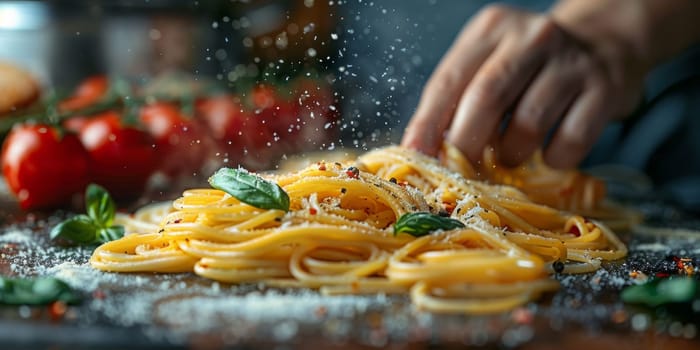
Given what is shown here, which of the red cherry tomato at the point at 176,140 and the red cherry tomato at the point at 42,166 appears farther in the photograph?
the red cherry tomato at the point at 176,140

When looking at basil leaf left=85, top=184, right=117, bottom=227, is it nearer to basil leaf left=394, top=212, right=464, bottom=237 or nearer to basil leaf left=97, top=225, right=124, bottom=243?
basil leaf left=97, top=225, right=124, bottom=243

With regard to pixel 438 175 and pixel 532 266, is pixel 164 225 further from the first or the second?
pixel 532 266

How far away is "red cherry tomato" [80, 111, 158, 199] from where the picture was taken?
→ 380cm

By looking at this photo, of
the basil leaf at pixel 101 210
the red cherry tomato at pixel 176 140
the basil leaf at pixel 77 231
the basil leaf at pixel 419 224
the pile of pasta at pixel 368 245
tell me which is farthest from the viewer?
the red cherry tomato at pixel 176 140

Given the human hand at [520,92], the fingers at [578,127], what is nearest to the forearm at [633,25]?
the human hand at [520,92]

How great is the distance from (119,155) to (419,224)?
2103 millimetres

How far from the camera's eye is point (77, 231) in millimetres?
2658

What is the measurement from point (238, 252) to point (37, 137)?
1743 millimetres

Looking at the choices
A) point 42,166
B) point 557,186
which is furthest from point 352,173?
point 42,166

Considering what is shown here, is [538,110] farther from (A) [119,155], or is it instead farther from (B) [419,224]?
(A) [119,155]

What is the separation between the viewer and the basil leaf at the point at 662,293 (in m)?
1.84

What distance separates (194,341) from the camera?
165cm

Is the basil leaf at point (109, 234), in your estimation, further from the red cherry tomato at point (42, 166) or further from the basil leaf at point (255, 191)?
the red cherry tomato at point (42, 166)

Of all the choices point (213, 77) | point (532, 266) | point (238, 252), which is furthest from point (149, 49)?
point (532, 266)
